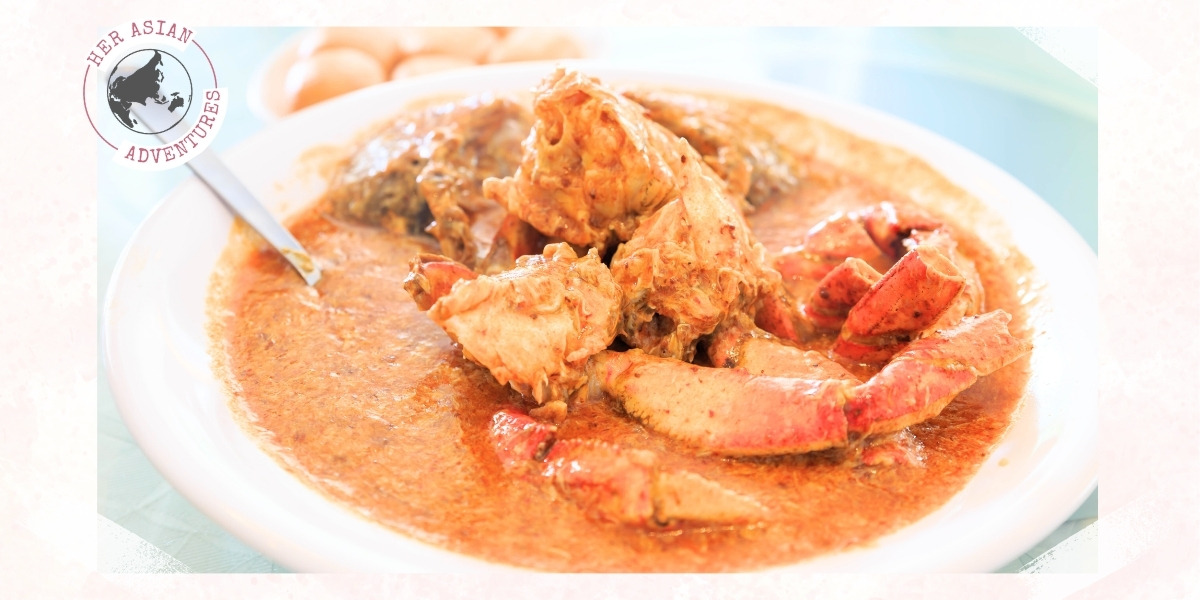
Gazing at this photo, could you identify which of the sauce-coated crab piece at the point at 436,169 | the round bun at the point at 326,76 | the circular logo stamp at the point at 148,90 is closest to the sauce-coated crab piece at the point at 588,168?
the sauce-coated crab piece at the point at 436,169

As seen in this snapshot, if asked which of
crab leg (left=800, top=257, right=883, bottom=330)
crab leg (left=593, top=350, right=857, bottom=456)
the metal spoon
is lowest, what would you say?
the metal spoon

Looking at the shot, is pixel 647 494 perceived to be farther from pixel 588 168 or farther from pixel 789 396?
Answer: pixel 588 168

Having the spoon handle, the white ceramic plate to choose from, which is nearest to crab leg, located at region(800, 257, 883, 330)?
the white ceramic plate

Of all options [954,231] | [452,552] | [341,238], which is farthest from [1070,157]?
[452,552]

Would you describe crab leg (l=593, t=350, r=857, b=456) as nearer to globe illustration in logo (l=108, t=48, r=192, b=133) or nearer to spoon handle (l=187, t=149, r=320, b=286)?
spoon handle (l=187, t=149, r=320, b=286)

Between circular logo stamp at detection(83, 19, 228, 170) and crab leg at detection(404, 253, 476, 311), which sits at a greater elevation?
circular logo stamp at detection(83, 19, 228, 170)

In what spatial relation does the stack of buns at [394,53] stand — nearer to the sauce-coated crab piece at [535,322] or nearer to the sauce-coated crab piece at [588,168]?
the sauce-coated crab piece at [588,168]

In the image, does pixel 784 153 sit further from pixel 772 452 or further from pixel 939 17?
pixel 772 452
